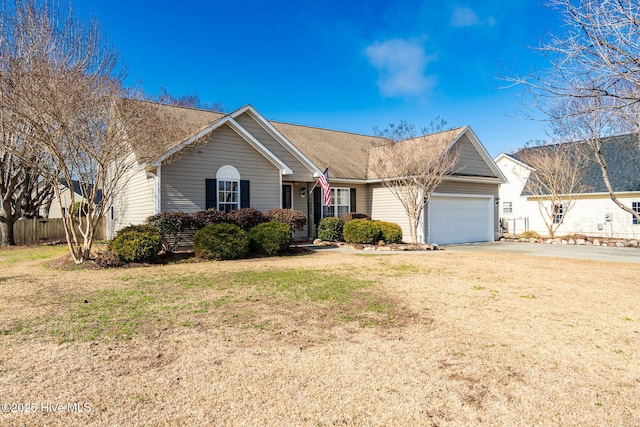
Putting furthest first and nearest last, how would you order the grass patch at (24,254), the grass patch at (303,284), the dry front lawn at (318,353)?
the grass patch at (24,254)
the grass patch at (303,284)
the dry front lawn at (318,353)

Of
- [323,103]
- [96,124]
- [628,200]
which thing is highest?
[323,103]

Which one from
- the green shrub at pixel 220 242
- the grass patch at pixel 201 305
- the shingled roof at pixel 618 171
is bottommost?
the grass patch at pixel 201 305

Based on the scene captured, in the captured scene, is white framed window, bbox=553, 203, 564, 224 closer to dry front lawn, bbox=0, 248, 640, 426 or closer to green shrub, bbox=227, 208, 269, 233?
dry front lawn, bbox=0, 248, 640, 426

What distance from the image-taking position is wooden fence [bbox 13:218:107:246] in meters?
18.0

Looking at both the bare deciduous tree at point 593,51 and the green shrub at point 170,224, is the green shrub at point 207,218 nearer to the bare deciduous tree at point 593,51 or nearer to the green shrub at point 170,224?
the green shrub at point 170,224

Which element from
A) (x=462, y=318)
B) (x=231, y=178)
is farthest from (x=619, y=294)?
(x=231, y=178)

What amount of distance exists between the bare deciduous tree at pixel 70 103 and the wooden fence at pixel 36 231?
6.95m

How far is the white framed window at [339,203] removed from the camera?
61.5 feet

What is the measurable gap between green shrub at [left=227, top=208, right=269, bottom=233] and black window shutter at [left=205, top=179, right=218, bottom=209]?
2.91 ft

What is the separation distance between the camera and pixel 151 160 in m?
12.5

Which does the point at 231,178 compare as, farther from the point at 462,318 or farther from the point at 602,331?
the point at 602,331

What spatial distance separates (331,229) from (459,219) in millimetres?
6657

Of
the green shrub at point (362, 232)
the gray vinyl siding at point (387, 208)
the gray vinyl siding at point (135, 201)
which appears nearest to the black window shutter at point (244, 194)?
the gray vinyl siding at point (135, 201)

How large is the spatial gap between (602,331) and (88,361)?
19.9ft
